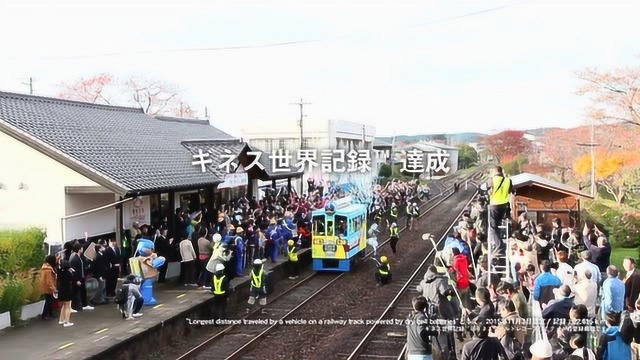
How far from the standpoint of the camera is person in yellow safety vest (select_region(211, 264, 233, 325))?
35.4 ft

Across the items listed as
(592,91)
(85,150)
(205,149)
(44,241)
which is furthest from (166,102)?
(592,91)

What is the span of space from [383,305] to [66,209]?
21.0 feet

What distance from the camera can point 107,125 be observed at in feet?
51.3

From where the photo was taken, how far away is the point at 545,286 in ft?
23.0

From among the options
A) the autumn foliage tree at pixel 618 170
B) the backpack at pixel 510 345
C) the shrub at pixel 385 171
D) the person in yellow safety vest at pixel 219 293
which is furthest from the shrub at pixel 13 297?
the autumn foliage tree at pixel 618 170

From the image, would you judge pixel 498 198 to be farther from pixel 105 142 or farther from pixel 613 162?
pixel 105 142

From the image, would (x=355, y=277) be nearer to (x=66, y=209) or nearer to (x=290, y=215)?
(x=290, y=215)

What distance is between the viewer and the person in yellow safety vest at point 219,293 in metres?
10.8

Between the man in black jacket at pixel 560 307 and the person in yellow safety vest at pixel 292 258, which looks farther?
Answer: the person in yellow safety vest at pixel 292 258

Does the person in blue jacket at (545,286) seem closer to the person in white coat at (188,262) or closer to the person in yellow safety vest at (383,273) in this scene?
the person in yellow safety vest at (383,273)

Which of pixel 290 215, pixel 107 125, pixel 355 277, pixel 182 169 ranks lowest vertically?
pixel 355 277

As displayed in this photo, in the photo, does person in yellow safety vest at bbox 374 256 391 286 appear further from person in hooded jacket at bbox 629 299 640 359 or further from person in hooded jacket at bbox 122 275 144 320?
person in hooded jacket at bbox 629 299 640 359

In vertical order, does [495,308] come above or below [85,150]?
below

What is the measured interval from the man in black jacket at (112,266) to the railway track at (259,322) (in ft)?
7.17
